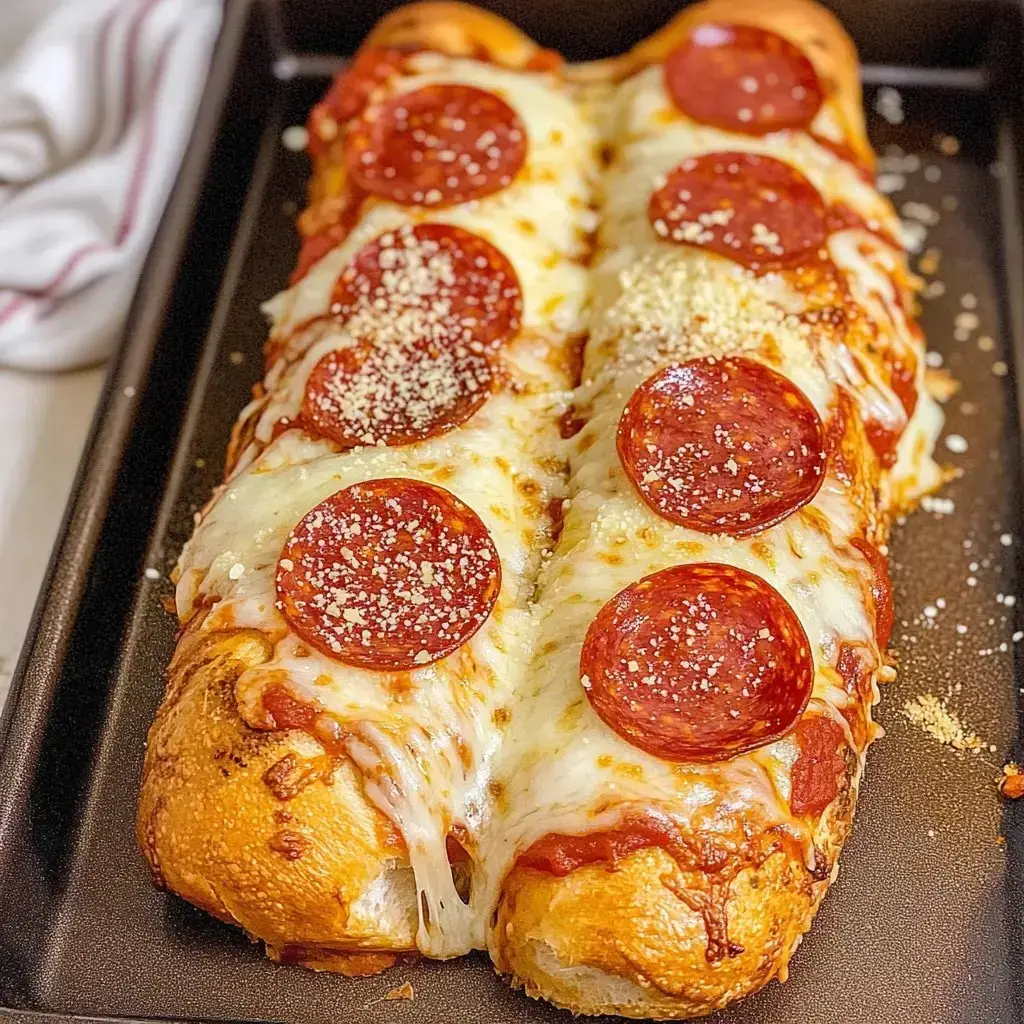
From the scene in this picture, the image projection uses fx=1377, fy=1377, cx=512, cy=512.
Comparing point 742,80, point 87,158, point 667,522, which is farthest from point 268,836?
point 87,158

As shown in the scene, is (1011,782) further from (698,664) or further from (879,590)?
(698,664)

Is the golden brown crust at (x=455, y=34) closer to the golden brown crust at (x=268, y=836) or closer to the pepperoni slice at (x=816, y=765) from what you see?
the golden brown crust at (x=268, y=836)

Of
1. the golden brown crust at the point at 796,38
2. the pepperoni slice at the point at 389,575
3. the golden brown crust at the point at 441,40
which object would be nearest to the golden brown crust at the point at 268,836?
the pepperoni slice at the point at 389,575

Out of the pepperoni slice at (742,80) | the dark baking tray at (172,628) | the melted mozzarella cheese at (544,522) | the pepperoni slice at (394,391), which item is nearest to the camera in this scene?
the melted mozzarella cheese at (544,522)

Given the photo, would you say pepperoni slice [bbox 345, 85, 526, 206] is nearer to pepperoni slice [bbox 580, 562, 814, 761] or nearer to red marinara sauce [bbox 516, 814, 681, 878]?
pepperoni slice [bbox 580, 562, 814, 761]

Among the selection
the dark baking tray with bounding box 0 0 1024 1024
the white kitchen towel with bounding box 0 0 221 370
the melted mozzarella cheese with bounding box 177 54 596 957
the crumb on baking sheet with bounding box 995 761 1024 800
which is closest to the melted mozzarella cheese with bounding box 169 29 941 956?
the melted mozzarella cheese with bounding box 177 54 596 957

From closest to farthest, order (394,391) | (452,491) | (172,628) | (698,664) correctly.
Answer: (698,664)
(452,491)
(394,391)
(172,628)

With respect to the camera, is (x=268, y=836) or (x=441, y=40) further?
(x=441, y=40)
